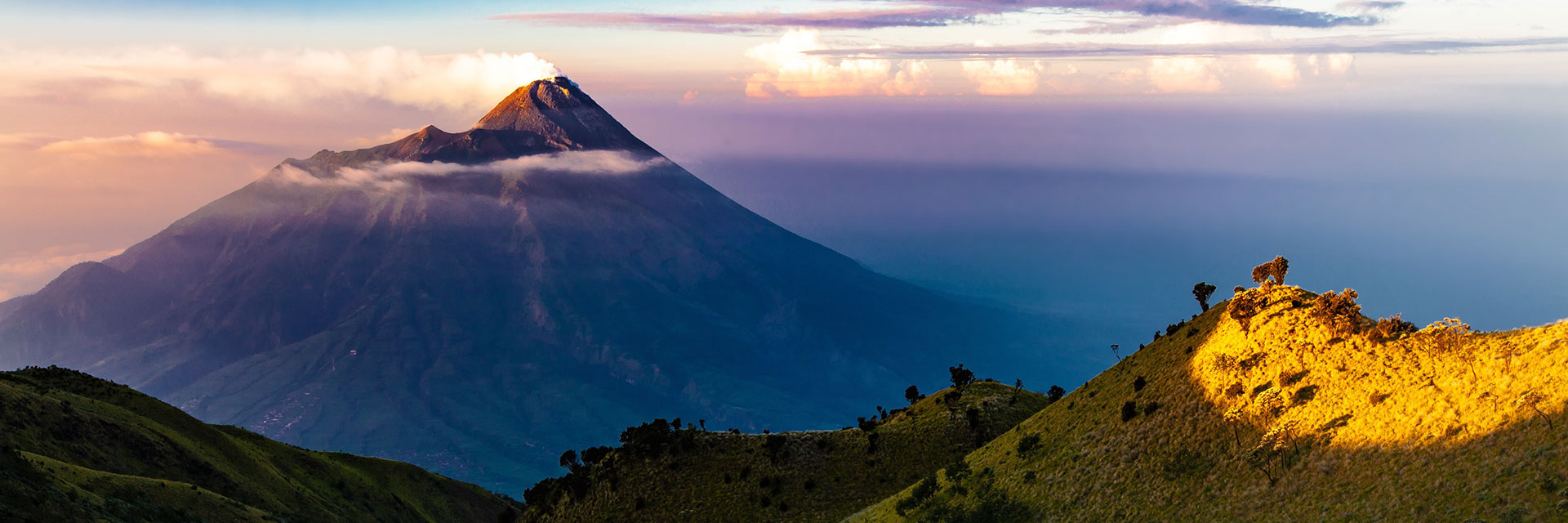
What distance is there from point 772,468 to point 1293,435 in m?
59.1

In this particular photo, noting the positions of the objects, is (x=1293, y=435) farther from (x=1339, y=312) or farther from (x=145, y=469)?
(x=145, y=469)

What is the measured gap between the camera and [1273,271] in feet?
259

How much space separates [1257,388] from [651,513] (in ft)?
210

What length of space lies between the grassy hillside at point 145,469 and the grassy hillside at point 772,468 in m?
30.8

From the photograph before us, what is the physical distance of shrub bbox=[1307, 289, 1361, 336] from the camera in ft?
220

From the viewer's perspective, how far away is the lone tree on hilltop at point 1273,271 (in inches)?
3019

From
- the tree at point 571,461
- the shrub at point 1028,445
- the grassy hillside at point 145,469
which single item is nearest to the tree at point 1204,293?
the shrub at point 1028,445

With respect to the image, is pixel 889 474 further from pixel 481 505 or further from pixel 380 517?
pixel 481 505

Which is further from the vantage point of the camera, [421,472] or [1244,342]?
[421,472]

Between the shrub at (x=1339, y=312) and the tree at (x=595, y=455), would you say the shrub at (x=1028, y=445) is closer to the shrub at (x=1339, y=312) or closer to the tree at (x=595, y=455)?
the shrub at (x=1339, y=312)

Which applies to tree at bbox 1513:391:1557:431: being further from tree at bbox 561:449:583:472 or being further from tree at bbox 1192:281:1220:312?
tree at bbox 561:449:583:472

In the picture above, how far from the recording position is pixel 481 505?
187m

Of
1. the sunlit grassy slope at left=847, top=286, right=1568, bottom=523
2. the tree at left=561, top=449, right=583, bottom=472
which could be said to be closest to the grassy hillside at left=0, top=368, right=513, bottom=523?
the tree at left=561, top=449, right=583, bottom=472

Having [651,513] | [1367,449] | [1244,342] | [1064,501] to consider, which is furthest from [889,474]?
[1367,449]
